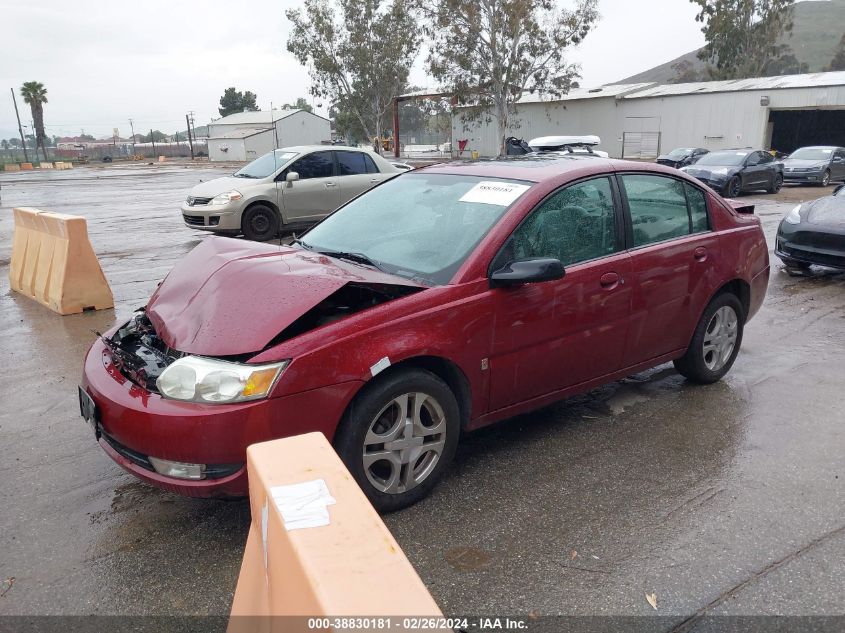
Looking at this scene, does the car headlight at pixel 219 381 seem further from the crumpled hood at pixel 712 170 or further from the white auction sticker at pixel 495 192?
the crumpled hood at pixel 712 170

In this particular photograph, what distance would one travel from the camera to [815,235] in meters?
8.38

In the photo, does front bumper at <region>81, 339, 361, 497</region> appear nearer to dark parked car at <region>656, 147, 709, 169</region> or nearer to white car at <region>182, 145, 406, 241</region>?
white car at <region>182, 145, 406, 241</region>

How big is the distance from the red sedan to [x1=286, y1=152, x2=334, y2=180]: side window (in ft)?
25.3

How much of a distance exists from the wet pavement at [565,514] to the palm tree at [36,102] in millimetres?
72956

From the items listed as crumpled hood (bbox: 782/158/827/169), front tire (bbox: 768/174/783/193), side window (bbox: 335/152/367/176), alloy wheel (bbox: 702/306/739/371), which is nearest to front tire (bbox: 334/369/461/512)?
alloy wheel (bbox: 702/306/739/371)

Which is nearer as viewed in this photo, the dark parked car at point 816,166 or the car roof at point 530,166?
the car roof at point 530,166

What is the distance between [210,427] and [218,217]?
8.95 metres

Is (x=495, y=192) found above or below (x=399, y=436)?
above

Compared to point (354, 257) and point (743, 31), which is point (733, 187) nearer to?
point (354, 257)

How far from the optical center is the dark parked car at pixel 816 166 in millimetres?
22797

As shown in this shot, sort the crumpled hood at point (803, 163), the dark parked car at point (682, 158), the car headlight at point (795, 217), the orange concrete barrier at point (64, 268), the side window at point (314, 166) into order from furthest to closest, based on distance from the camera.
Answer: the dark parked car at point (682, 158) → the crumpled hood at point (803, 163) → the side window at point (314, 166) → the car headlight at point (795, 217) → the orange concrete barrier at point (64, 268)

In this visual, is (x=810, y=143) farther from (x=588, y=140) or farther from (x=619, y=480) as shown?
(x=619, y=480)

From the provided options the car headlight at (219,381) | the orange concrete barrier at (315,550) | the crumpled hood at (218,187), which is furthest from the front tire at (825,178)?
the orange concrete barrier at (315,550)

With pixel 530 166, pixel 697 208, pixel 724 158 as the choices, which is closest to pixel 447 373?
pixel 530 166
